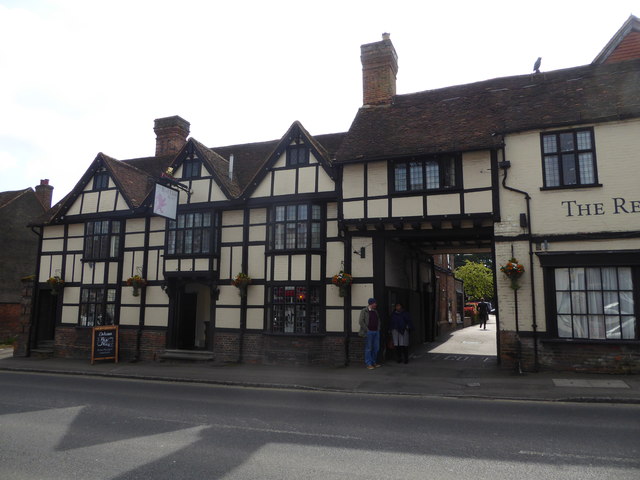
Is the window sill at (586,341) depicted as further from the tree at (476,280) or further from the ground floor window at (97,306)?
the tree at (476,280)

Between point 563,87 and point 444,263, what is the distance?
15.3 metres

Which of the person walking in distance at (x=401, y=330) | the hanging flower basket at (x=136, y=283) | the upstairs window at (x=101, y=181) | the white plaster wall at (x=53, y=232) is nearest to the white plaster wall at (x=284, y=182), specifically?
the person walking in distance at (x=401, y=330)

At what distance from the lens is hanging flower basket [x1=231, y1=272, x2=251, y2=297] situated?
15953mm

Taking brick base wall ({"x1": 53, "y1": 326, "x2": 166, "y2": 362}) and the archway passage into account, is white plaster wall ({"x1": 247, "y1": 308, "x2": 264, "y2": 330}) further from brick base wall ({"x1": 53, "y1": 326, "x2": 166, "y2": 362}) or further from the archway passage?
the archway passage

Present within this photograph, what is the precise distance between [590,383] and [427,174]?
7221mm

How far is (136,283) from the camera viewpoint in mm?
17641

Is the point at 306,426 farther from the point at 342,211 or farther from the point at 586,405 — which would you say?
the point at 342,211

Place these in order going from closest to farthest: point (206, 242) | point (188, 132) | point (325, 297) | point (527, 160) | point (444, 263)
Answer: point (527, 160) < point (325, 297) < point (206, 242) < point (188, 132) < point (444, 263)

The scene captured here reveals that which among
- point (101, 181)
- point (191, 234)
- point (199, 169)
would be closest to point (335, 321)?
point (191, 234)

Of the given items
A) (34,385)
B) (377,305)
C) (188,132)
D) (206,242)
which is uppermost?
(188,132)

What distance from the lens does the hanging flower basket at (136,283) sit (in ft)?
57.8

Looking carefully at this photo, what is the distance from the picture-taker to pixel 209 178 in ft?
57.3

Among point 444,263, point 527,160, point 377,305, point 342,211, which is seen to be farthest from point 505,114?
point 444,263

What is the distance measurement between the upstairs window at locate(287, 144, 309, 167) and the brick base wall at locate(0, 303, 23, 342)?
21279mm
